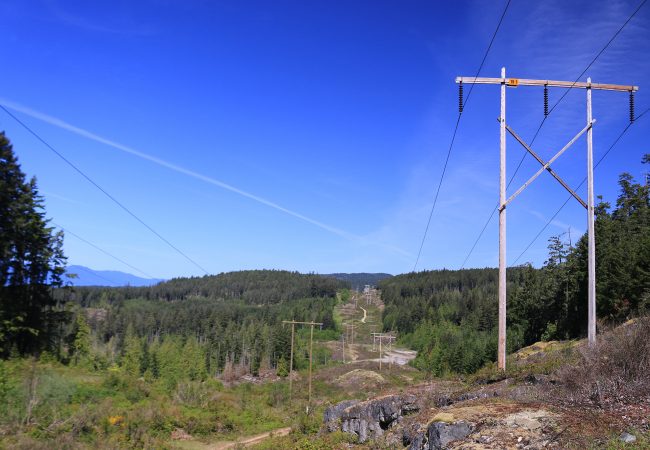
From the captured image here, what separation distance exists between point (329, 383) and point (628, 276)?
43399 mm

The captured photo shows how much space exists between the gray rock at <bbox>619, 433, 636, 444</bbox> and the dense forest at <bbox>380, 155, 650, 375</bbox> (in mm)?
10768

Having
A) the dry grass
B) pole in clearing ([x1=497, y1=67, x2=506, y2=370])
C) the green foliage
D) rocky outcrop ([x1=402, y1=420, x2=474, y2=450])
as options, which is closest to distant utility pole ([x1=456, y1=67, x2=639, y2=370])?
pole in clearing ([x1=497, y1=67, x2=506, y2=370])

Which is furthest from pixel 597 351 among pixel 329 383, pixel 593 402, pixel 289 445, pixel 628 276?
pixel 329 383

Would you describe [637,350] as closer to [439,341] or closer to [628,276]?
[628,276]

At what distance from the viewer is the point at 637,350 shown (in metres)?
10.3

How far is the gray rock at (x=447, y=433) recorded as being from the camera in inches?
392

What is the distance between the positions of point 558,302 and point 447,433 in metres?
61.7

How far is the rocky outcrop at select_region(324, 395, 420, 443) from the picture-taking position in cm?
1855

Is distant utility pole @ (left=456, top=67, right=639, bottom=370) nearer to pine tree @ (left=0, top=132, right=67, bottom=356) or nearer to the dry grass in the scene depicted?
the dry grass

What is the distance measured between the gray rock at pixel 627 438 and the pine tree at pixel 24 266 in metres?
41.1

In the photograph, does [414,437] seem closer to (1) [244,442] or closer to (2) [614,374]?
(2) [614,374]

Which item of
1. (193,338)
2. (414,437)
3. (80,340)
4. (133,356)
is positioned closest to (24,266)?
(80,340)

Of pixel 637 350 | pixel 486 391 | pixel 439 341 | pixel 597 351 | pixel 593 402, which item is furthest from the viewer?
pixel 439 341

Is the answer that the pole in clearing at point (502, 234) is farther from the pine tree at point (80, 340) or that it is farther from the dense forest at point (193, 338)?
the dense forest at point (193, 338)
